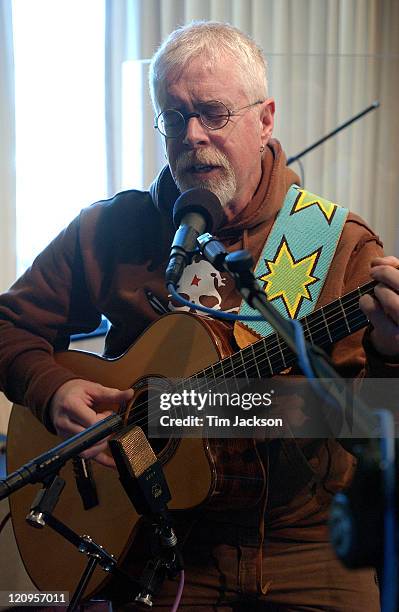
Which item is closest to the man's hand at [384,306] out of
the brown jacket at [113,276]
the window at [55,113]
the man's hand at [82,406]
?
the brown jacket at [113,276]

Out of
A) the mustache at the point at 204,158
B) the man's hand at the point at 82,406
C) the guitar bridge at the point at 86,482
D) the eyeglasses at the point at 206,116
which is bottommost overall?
the guitar bridge at the point at 86,482

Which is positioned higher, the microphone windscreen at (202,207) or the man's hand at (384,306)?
the microphone windscreen at (202,207)

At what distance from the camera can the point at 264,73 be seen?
1.38 meters

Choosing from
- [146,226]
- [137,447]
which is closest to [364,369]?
[137,447]

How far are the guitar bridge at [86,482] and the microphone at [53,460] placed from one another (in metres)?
0.29

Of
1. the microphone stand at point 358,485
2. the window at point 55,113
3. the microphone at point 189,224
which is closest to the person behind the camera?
the microphone stand at point 358,485

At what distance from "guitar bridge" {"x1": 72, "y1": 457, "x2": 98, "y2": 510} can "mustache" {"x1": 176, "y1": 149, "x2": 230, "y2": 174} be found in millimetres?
541

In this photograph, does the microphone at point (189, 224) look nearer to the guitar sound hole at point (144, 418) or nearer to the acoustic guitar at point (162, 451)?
the acoustic guitar at point (162, 451)

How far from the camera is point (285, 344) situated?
114cm

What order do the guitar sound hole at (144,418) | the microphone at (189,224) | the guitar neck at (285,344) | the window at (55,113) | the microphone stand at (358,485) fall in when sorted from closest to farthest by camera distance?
the microphone stand at (358,485)
the microphone at (189,224)
the guitar neck at (285,344)
the guitar sound hole at (144,418)
the window at (55,113)

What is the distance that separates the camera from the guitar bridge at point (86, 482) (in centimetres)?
130

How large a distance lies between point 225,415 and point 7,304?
1.86ft

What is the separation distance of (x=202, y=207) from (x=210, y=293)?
0.33 m

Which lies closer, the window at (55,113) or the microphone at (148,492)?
the microphone at (148,492)
